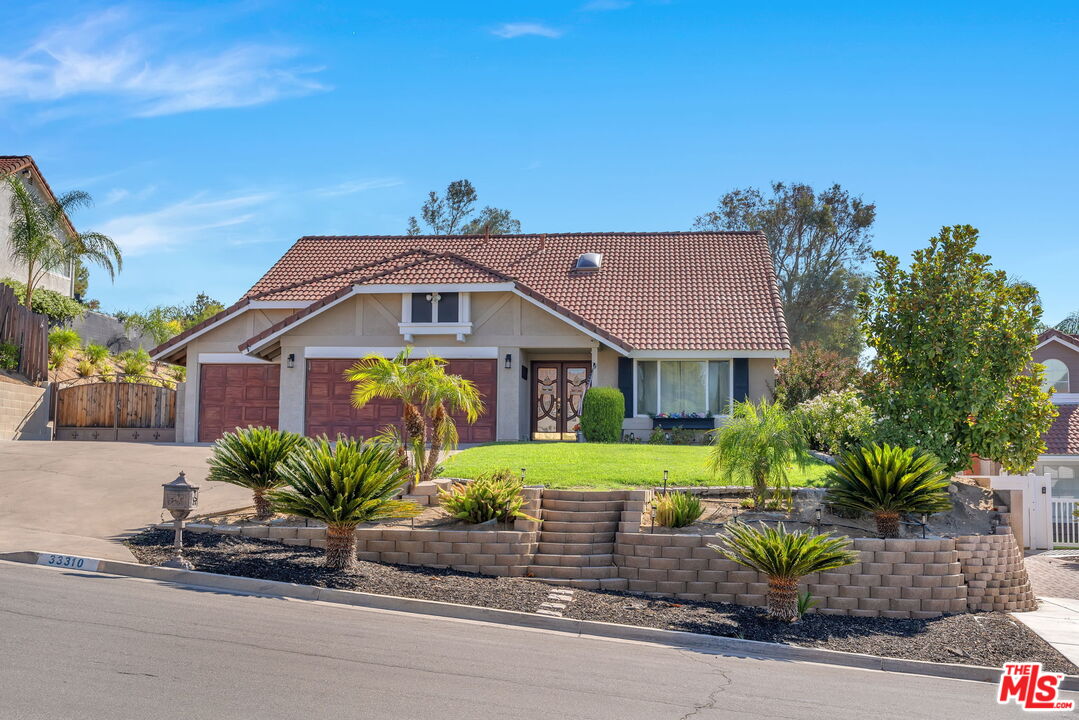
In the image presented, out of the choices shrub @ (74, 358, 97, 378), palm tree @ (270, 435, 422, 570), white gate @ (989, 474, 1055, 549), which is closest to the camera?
palm tree @ (270, 435, 422, 570)

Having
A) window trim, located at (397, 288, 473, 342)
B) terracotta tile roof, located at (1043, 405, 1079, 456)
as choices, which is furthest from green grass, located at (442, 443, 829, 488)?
terracotta tile roof, located at (1043, 405, 1079, 456)

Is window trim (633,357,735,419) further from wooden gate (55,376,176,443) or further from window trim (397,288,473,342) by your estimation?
wooden gate (55,376,176,443)

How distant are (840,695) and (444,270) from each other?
1767cm

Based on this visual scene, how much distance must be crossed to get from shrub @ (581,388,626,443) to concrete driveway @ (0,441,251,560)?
8.95m

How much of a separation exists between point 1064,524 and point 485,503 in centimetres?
1495

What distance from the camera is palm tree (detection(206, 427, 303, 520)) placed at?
1353 cm

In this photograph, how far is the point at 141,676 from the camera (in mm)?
7062

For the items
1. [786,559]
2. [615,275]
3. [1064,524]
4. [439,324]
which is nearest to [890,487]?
[786,559]

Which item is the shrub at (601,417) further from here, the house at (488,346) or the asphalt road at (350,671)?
the asphalt road at (350,671)

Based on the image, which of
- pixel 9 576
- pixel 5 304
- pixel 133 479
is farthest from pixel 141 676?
pixel 5 304

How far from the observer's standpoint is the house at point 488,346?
77.8 ft

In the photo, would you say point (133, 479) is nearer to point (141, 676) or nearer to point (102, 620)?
point (102, 620)

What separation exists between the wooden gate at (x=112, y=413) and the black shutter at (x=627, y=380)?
42.7 ft

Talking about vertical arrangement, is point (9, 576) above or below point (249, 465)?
below
